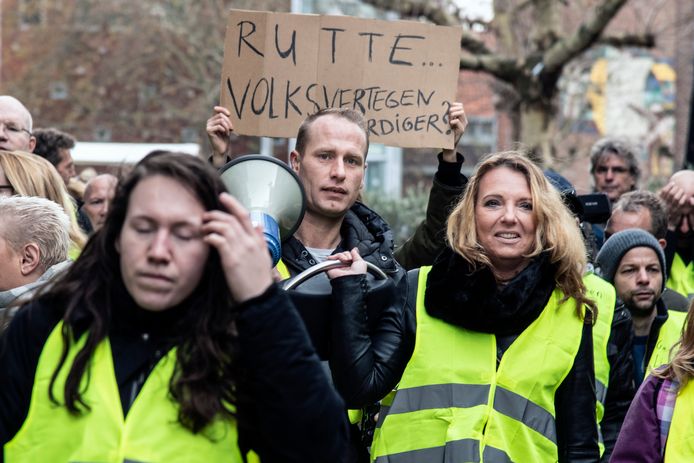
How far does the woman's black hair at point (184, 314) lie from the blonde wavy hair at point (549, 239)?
1605 millimetres

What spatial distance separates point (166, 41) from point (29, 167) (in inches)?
832

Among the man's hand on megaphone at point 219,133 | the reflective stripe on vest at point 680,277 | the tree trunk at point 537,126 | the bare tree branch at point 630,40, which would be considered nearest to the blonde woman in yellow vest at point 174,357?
the man's hand on megaphone at point 219,133

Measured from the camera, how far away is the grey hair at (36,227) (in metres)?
4.14

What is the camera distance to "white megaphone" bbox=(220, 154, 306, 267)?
145 inches

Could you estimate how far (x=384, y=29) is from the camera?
5.22m

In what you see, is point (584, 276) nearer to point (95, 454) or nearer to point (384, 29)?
point (384, 29)

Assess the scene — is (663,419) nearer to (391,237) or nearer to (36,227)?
(391,237)

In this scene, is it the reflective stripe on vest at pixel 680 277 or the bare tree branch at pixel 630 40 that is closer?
the reflective stripe on vest at pixel 680 277

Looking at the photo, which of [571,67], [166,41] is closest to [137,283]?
[571,67]

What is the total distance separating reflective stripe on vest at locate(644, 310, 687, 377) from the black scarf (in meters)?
1.38

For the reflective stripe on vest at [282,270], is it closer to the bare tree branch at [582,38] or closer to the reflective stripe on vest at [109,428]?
the reflective stripe on vest at [109,428]

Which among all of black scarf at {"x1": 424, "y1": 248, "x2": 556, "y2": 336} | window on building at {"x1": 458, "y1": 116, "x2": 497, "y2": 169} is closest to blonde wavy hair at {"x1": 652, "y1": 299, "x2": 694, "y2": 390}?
black scarf at {"x1": 424, "y1": 248, "x2": 556, "y2": 336}

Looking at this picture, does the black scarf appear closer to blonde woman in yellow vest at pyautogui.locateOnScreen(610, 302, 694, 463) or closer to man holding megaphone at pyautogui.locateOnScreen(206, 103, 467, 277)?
man holding megaphone at pyautogui.locateOnScreen(206, 103, 467, 277)

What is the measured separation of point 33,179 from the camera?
516 centimetres
